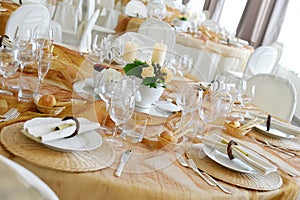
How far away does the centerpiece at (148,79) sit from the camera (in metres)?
1.51

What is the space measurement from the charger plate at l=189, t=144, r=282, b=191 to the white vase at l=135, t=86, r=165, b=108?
0.28 m

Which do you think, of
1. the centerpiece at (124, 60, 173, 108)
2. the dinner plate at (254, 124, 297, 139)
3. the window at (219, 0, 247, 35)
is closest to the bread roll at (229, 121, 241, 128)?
the dinner plate at (254, 124, 297, 139)

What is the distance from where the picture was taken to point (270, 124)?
1.90 meters

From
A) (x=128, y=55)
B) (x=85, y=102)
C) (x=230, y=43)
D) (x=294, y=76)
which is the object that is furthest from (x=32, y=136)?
(x=294, y=76)

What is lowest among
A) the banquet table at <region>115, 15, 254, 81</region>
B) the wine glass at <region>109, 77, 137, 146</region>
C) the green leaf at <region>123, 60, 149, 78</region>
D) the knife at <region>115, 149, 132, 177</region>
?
the banquet table at <region>115, 15, 254, 81</region>

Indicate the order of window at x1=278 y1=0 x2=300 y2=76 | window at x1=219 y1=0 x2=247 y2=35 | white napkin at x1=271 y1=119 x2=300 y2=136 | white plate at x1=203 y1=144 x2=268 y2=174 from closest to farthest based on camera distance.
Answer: white plate at x1=203 y1=144 x2=268 y2=174 → white napkin at x1=271 y1=119 x2=300 y2=136 → window at x1=278 y1=0 x2=300 y2=76 → window at x1=219 y1=0 x2=247 y2=35

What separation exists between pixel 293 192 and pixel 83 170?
0.74 metres

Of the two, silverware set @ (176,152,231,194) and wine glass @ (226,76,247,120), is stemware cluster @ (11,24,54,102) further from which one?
wine glass @ (226,76,247,120)

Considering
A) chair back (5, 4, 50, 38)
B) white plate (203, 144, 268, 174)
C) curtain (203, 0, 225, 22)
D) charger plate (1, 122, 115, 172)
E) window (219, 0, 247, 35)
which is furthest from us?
curtain (203, 0, 225, 22)

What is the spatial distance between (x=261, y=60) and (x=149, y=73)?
3224mm

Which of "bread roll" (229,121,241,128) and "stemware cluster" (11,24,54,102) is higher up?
"stemware cluster" (11,24,54,102)

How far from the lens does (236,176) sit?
1305 mm

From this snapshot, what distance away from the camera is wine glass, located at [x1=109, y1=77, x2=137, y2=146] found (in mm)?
1281

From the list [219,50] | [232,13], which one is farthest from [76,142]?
[232,13]
